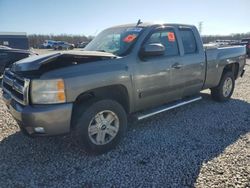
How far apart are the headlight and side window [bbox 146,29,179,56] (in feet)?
6.49

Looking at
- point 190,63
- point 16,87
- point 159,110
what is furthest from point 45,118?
point 190,63

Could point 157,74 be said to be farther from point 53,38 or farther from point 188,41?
point 53,38

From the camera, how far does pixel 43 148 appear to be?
3.88 meters

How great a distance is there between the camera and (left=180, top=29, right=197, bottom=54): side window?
5.02 metres

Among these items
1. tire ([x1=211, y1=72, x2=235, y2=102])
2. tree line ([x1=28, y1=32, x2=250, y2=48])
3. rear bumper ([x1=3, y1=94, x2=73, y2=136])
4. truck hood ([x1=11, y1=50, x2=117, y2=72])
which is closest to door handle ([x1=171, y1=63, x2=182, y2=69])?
truck hood ([x1=11, y1=50, x2=117, y2=72])

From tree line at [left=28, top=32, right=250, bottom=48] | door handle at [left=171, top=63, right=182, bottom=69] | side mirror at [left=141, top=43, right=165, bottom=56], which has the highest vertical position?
tree line at [left=28, top=32, right=250, bottom=48]

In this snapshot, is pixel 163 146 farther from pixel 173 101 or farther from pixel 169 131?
pixel 173 101

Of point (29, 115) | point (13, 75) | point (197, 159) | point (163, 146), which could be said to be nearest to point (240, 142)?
point (197, 159)

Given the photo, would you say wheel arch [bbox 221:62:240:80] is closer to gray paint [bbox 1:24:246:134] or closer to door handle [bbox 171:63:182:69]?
gray paint [bbox 1:24:246:134]

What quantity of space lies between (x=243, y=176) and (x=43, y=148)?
114 inches

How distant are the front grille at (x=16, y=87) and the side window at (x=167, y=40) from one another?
A: 2268 mm

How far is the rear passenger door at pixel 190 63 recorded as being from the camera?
4.80 m

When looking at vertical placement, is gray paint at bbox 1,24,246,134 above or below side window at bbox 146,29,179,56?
below

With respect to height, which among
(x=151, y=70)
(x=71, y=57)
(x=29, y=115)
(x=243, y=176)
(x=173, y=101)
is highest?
(x=71, y=57)
